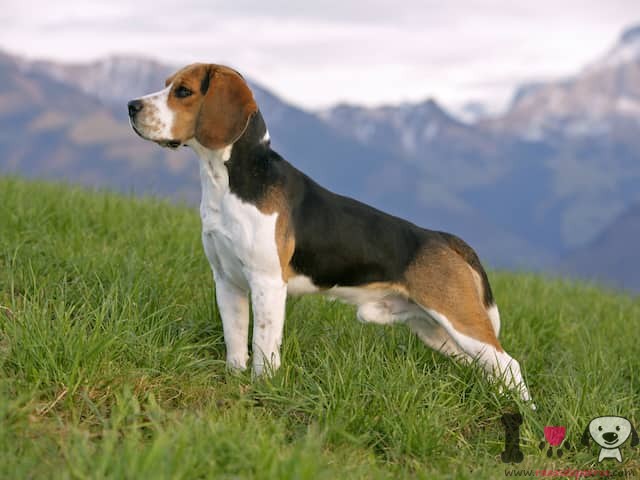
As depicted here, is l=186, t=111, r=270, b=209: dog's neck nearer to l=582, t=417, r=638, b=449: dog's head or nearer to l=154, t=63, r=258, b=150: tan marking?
l=154, t=63, r=258, b=150: tan marking

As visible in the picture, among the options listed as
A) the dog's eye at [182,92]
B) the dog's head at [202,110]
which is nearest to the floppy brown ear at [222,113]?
the dog's head at [202,110]

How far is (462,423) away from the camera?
5.20 m

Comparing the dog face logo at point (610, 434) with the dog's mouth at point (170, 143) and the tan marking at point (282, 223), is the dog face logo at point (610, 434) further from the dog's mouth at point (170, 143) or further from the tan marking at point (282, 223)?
the dog's mouth at point (170, 143)

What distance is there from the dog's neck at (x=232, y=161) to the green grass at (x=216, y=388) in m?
1.09

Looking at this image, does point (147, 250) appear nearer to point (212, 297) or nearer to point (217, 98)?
point (212, 297)

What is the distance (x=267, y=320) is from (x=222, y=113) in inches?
52.4

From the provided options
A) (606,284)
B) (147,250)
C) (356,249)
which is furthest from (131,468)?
(606,284)

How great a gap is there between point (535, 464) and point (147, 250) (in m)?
4.18

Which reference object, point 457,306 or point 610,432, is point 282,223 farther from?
point 610,432

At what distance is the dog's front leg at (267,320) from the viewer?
4.88 m

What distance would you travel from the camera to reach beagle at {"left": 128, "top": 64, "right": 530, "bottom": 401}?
4770 mm

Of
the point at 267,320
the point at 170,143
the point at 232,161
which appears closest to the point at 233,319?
the point at 267,320

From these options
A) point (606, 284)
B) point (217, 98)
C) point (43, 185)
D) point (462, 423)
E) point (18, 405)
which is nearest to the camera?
point (18, 405)

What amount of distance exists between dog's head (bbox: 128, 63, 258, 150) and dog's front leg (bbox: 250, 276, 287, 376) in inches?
36.4
